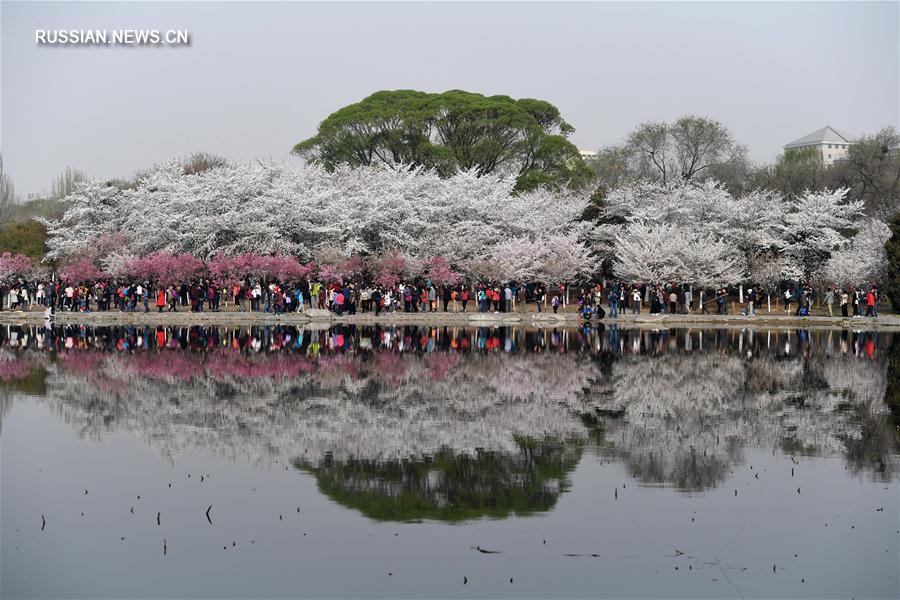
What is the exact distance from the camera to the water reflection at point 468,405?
16.7 meters

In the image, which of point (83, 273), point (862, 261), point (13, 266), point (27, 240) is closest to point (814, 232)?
point (862, 261)

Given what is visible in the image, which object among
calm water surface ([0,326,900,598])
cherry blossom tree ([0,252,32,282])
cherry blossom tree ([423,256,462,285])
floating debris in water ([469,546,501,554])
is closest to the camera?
calm water surface ([0,326,900,598])

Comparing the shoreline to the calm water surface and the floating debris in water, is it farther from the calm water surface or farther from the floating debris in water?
the floating debris in water

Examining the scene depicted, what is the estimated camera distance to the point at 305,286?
54.7 meters

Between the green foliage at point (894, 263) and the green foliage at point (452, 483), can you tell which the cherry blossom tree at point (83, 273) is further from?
the green foliage at point (452, 483)

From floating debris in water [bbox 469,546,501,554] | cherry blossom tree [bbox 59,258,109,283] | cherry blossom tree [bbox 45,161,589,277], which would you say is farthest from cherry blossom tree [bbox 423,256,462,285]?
floating debris in water [bbox 469,546,501,554]

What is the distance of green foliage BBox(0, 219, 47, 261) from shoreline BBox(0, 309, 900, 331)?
20.8 meters

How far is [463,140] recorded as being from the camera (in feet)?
251

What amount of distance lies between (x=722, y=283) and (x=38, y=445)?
42528 millimetres

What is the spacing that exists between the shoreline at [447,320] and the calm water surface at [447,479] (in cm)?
1759

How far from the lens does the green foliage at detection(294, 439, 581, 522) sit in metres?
14.5

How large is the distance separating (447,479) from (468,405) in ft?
22.6

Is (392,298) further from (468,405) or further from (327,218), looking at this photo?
(468,405)

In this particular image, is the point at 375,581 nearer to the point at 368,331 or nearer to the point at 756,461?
the point at 756,461
